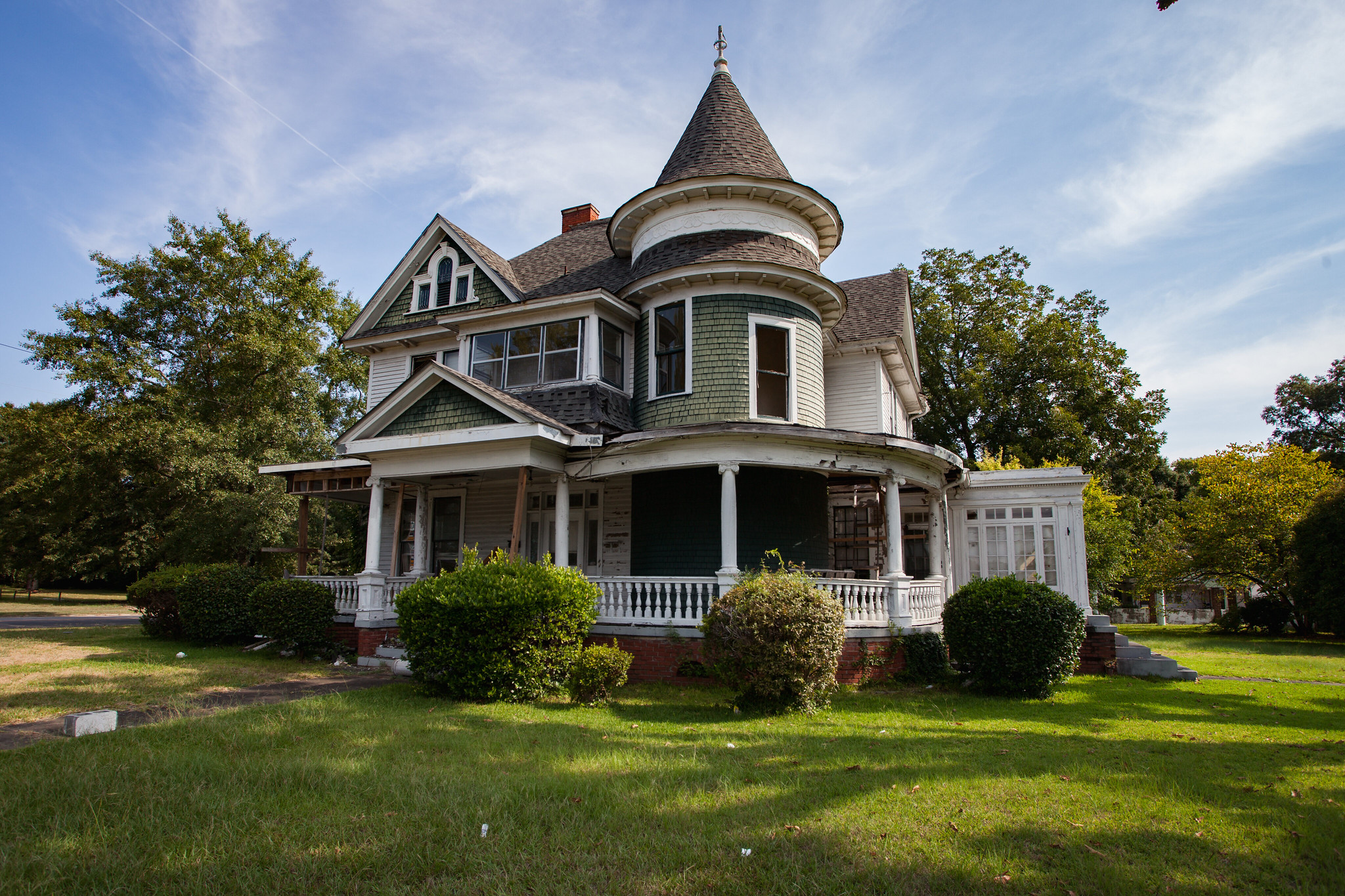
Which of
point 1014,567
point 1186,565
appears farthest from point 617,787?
point 1186,565

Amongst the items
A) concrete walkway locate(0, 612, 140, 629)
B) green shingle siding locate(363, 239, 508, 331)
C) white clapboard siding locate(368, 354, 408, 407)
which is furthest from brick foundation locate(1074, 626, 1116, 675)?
concrete walkway locate(0, 612, 140, 629)

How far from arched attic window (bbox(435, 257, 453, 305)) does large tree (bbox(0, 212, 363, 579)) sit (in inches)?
654

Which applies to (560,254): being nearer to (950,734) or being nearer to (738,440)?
(738,440)

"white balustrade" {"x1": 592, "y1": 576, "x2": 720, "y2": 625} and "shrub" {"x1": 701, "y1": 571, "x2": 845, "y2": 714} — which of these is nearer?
"shrub" {"x1": 701, "y1": 571, "x2": 845, "y2": 714}

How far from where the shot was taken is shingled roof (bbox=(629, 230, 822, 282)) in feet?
48.3

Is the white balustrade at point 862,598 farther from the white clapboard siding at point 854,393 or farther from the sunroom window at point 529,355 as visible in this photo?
the sunroom window at point 529,355

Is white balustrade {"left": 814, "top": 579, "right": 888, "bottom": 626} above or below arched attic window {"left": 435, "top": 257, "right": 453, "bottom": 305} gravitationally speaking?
below

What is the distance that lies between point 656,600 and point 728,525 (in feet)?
6.44

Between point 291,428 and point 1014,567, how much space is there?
31195mm

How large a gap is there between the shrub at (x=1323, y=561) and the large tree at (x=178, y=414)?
36.8 m

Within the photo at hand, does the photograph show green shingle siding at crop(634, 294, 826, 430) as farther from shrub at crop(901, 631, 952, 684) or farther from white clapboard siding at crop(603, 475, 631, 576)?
shrub at crop(901, 631, 952, 684)

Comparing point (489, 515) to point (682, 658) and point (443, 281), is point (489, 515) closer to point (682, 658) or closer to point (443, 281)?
point (443, 281)

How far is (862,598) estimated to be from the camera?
12.9m

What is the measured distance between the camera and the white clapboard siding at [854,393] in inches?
681
